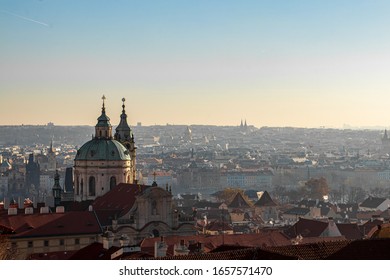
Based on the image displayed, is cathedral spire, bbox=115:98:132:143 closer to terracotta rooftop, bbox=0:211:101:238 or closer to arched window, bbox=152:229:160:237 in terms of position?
arched window, bbox=152:229:160:237

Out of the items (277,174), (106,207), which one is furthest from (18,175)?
(106,207)

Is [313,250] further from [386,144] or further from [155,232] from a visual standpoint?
[386,144]

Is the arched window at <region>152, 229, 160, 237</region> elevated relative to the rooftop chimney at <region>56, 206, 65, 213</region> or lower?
lower

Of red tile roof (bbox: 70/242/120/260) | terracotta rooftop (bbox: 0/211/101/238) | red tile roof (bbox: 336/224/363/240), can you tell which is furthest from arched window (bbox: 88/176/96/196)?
red tile roof (bbox: 70/242/120/260)

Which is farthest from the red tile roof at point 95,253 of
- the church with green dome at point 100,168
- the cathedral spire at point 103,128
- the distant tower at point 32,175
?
the distant tower at point 32,175

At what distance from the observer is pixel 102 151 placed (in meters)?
25.2

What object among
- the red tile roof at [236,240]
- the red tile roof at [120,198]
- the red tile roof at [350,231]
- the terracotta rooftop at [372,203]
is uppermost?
the red tile roof at [120,198]

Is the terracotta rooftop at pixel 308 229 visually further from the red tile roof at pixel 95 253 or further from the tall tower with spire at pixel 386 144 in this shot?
the tall tower with spire at pixel 386 144

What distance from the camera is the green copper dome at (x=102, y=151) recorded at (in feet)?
82.5

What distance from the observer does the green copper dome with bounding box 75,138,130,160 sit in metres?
25.1

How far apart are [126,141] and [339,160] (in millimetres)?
51507

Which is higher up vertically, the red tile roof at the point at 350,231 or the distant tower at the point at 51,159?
the distant tower at the point at 51,159

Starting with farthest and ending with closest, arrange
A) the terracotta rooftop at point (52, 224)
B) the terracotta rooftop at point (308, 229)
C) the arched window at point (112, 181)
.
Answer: the arched window at point (112, 181), the terracotta rooftop at point (308, 229), the terracotta rooftop at point (52, 224)
